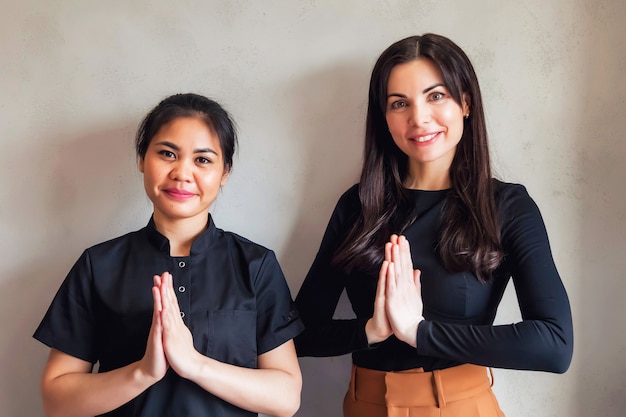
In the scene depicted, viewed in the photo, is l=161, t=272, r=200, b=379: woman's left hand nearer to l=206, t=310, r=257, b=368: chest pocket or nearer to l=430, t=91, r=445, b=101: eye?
l=206, t=310, r=257, b=368: chest pocket

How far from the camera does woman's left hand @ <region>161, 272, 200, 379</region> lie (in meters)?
1.26

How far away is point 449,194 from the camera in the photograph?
1517mm

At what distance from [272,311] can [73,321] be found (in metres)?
0.46

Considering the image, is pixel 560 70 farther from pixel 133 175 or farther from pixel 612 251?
pixel 133 175

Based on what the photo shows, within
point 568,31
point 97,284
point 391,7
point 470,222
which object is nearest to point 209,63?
point 391,7

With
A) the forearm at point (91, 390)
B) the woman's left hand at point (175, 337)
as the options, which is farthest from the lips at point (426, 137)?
the forearm at point (91, 390)

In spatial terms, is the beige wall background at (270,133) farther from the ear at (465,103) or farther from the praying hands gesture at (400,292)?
the praying hands gesture at (400,292)

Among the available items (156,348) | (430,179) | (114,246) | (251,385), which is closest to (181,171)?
(114,246)

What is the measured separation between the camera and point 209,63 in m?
1.79

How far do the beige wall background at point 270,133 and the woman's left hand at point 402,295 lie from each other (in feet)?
1.47

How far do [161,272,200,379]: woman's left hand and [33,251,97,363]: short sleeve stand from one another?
0.26 metres

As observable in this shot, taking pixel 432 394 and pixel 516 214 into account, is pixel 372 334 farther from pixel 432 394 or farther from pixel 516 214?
pixel 516 214

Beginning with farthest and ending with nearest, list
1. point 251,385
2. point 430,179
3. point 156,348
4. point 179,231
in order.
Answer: point 430,179, point 179,231, point 251,385, point 156,348

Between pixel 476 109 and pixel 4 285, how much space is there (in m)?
1.42
